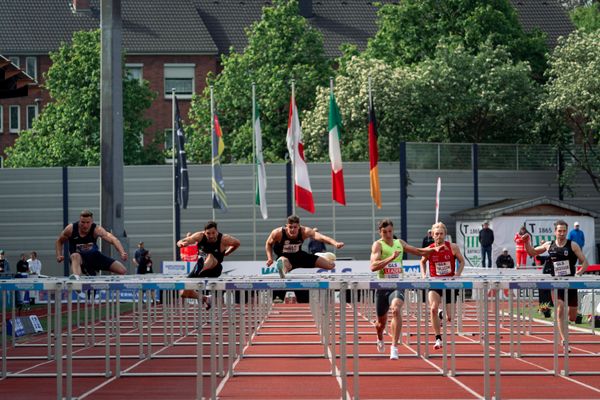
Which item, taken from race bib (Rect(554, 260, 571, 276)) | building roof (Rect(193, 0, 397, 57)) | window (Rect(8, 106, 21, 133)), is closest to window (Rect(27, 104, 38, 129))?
window (Rect(8, 106, 21, 133))

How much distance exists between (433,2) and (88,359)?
1662 inches

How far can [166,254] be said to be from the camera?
4984 cm

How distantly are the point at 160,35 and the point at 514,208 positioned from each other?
38088 millimetres

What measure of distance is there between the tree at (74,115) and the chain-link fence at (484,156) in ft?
63.7

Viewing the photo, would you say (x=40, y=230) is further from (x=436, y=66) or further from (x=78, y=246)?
(x=78, y=246)

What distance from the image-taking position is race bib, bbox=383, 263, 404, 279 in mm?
20156

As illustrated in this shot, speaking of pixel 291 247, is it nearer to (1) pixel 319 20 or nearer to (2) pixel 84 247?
(2) pixel 84 247

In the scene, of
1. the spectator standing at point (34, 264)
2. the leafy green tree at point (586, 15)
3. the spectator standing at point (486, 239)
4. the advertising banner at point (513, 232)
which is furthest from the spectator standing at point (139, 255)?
the leafy green tree at point (586, 15)

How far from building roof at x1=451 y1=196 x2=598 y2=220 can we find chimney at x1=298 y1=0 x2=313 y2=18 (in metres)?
36.8

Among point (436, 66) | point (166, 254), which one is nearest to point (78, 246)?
point (166, 254)

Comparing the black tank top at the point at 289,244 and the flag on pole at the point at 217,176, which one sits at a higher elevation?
the flag on pole at the point at 217,176

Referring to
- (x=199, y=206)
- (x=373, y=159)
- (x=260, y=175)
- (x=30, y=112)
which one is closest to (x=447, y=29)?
(x=199, y=206)

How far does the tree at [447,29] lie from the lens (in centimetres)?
6053

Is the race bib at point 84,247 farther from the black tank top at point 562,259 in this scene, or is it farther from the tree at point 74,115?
the tree at point 74,115
